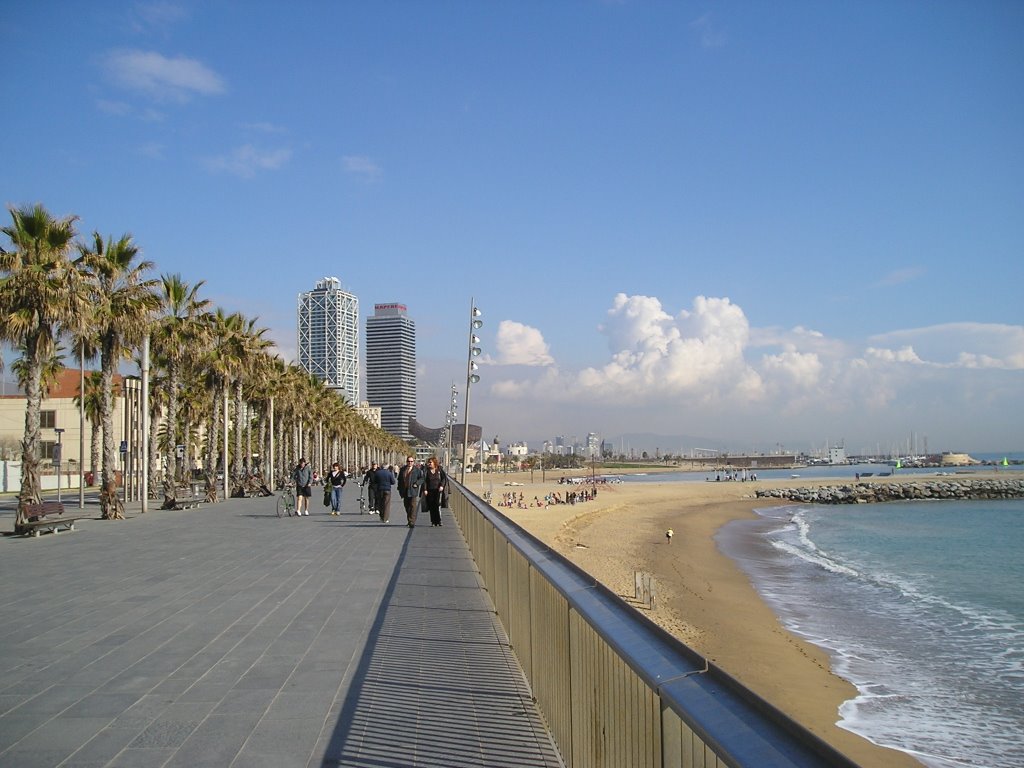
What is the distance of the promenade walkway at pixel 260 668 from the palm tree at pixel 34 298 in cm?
775

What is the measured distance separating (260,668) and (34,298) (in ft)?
54.4

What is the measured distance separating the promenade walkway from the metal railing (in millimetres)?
496

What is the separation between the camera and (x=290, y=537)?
58.8ft

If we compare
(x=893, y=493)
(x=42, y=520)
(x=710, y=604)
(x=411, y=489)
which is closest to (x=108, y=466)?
(x=42, y=520)

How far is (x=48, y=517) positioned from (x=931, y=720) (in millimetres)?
19513

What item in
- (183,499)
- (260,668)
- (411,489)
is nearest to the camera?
(260,668)

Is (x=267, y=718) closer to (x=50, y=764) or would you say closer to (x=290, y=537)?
(x=50, y=764)

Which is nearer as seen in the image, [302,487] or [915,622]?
[915,622]

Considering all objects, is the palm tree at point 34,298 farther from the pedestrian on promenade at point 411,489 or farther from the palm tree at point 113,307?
the pedestrian on promenade at point 411,489

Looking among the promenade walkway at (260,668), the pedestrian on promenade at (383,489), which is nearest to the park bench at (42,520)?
the promenade walkway at (260,668)

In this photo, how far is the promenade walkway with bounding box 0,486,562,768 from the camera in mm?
4668

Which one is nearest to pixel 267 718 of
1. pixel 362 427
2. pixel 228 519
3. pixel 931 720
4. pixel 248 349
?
pixel 931 720

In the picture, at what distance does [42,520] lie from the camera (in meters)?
19.5

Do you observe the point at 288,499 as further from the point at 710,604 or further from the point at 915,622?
the point at 915,622
